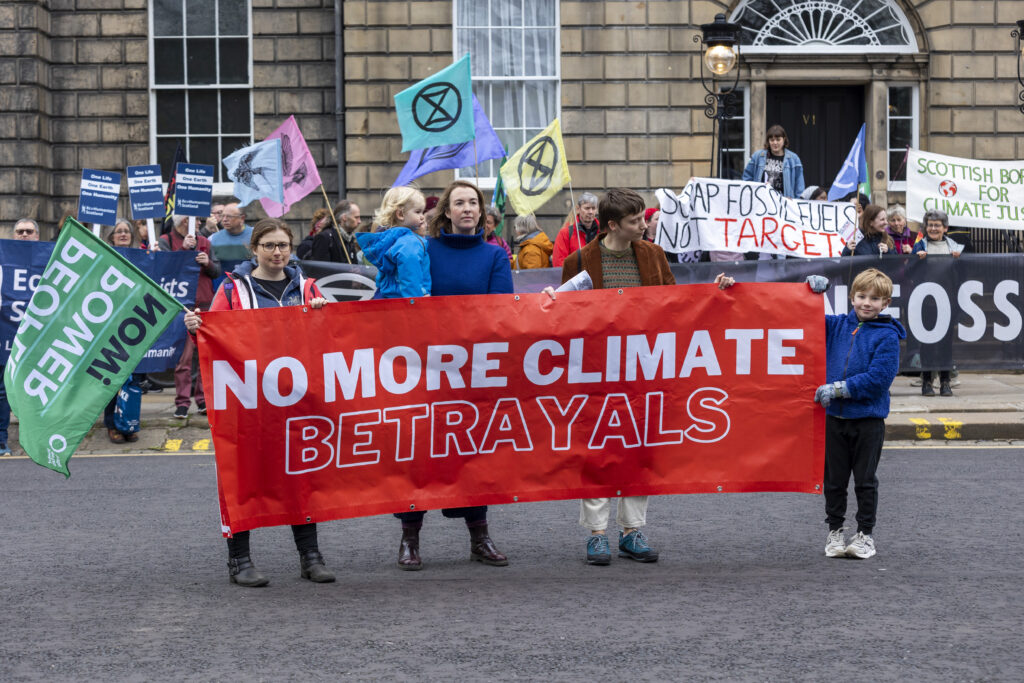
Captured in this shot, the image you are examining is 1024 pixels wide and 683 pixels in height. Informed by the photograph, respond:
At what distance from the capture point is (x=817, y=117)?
19562 millimetres

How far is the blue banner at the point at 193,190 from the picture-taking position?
13.2 meters

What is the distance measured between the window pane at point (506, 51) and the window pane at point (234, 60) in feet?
11.3

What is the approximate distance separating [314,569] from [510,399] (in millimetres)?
1203

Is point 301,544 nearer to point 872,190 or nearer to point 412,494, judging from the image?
point 412,494

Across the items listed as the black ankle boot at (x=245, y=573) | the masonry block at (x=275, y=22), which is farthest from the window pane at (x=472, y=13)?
the black ankle boot at (x=245, y=573)

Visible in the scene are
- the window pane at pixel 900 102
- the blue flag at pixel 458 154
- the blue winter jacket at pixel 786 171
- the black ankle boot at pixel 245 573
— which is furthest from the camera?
the window pane at pixel 900 102

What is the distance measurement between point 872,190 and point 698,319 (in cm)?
1255

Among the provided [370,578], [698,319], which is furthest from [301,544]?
[698,319]

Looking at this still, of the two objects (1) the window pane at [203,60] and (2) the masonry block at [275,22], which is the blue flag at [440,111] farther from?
(1) the window pane at [203,60]

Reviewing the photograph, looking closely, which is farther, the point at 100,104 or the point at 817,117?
the point at 100,104

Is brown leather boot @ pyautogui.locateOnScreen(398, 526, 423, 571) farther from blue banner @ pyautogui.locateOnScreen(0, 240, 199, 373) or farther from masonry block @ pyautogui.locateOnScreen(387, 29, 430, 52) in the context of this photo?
masonry block @ pyautogui.locateOnScreen(387, 29, 430, 52)

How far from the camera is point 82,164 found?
64.7ft

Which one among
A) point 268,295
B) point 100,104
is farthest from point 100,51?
point 268,295

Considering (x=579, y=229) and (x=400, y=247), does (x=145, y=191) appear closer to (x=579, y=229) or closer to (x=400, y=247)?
(x=579, y=229)
